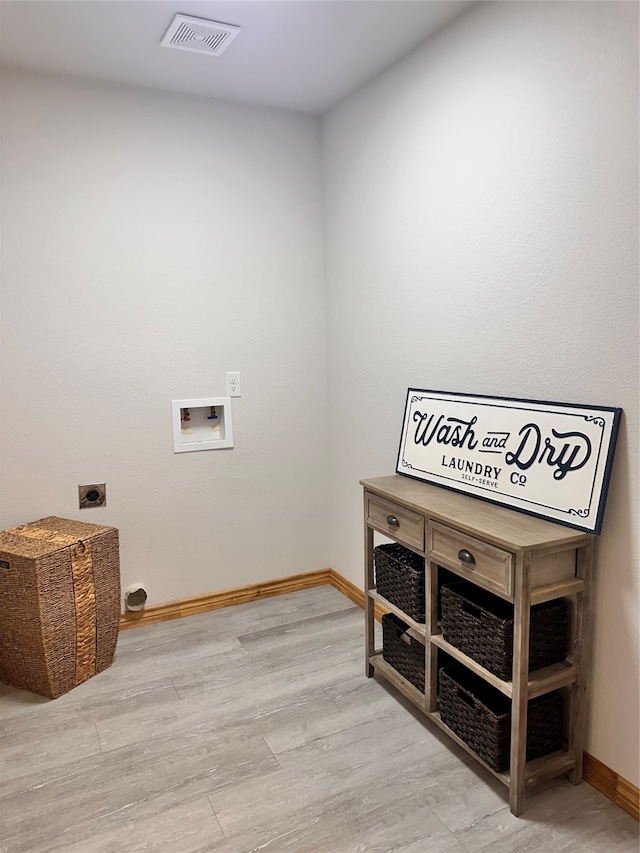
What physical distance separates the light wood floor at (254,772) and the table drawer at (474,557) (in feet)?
2.15

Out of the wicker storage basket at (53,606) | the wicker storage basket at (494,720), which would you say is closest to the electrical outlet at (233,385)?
the wicker storage basket at (53,606)

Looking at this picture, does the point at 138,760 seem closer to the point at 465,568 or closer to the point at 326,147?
the point at 465,568

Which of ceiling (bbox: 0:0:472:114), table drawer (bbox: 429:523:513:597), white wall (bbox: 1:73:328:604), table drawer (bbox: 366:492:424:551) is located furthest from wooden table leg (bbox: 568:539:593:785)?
ceiling (bbox: 0:0:472:114)

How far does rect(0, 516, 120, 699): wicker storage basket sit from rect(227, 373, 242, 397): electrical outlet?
0.94m

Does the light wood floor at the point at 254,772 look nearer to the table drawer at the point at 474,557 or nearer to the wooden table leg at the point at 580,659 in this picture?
the wooden table leg at the point at 580,659

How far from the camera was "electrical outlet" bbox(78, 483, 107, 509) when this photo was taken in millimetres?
2877

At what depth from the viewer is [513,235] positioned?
6.82 ft

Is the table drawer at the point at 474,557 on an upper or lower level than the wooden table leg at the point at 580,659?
upper

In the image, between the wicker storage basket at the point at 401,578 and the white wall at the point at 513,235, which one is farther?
the wicker storage basket at the point at 401,578

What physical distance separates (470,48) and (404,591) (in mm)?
1948

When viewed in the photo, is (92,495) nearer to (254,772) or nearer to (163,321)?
(163,321)

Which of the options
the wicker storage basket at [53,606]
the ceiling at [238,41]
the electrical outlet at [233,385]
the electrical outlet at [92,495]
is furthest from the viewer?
the electrical outlet at [233,385]

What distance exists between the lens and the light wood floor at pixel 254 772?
173cm

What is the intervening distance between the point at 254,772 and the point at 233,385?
177cm
